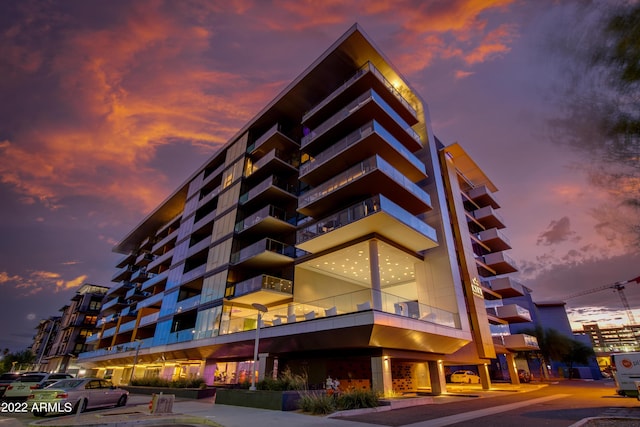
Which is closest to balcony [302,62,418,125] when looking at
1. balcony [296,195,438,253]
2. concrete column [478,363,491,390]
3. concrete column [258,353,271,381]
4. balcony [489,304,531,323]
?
balcony [296,195,438,253]

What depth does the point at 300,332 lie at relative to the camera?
19.8 metres

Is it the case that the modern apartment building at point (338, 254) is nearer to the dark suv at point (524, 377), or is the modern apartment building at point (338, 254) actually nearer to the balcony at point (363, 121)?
the balcony at point (363, 121)

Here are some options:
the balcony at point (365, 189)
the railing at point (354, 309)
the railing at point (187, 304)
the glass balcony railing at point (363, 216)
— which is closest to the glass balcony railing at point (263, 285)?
the railing at point (354, 309)

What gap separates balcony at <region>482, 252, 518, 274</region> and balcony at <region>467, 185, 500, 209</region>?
26.7ft

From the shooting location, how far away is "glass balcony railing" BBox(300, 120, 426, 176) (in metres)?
24.0

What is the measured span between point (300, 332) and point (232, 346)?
9117mm

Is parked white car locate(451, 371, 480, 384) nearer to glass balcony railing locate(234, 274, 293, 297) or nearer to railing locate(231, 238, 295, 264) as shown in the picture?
glass balcony railing locate(234, 274, 293, 297)

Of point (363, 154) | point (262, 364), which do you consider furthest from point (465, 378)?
point (363, 154)

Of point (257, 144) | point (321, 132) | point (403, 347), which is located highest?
point (257, 144)

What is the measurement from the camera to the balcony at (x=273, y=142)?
3388 centimetres

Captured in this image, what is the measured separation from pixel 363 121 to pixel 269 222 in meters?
12.4

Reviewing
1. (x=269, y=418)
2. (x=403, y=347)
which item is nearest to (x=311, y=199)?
(x=403, y=347)

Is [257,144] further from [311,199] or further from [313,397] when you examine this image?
[313,397]

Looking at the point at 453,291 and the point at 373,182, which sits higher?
the point at 373,182
